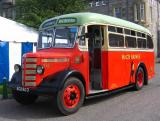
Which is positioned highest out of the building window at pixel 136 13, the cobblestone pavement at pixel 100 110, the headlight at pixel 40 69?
the building window at pixel 136 13

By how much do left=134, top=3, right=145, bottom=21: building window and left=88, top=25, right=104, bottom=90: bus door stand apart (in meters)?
38.3

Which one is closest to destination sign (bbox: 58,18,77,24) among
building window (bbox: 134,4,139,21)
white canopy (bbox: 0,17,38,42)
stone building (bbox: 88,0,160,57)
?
white canopy (bbox: 0,17,38,42)

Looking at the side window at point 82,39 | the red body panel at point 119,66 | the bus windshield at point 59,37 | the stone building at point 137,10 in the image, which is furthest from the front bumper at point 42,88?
the stone building at point 137,10

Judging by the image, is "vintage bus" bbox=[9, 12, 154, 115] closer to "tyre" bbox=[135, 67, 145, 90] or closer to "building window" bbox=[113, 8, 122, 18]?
"tyre" bbox=[135, 67, 145, 90]

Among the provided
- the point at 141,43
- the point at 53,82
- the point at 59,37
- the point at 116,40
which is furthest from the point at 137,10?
the point at 53,82

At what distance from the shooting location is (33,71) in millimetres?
9023

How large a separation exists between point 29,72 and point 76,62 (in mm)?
1377

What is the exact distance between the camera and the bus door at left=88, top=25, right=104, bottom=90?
10.7 meters

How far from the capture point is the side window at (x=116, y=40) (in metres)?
11.1

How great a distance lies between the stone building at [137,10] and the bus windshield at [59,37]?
3825 cm

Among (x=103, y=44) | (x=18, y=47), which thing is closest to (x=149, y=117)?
(x=103, y=44)

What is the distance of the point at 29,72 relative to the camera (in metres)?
9.09

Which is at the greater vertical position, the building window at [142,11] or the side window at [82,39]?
the building window at [142,11]

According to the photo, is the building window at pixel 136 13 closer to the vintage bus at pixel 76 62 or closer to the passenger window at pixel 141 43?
the passenger window at pixel 141 43
